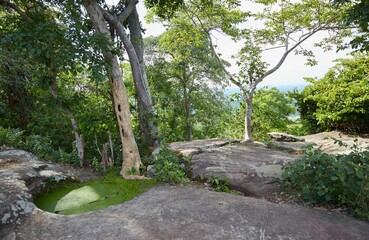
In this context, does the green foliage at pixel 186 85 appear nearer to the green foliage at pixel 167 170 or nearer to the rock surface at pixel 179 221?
the green foliage at pixel 167 170

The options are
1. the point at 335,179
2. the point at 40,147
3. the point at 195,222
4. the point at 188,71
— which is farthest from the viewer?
the point at 188,71

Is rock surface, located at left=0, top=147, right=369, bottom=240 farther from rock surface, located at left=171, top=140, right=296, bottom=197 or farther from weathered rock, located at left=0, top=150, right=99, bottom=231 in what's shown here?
rock surface, located at left=171, top=140, right=296, bottom=197

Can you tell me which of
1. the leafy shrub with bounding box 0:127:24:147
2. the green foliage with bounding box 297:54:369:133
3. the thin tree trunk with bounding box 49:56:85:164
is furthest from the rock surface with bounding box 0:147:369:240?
the green foliage with bounding box 297:54:369:133

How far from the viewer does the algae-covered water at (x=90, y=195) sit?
360 cm

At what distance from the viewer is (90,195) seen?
3994mm

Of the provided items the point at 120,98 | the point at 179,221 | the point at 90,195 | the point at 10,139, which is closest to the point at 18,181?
the point at 90,195

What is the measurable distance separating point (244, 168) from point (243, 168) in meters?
0.02

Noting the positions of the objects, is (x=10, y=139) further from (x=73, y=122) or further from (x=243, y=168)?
(x=243, y=168)

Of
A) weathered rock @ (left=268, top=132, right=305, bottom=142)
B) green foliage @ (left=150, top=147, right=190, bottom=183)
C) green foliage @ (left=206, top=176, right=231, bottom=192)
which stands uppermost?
green foliage @ (left=150, top=147, right=190, bottom=183)

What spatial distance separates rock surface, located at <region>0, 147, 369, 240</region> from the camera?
2670mm

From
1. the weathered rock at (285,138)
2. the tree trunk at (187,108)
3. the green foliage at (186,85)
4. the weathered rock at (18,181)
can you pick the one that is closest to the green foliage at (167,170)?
the weathered rock at (18,181)

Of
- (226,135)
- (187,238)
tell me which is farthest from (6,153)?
(226,135)

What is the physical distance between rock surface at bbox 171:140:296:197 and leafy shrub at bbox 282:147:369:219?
0.54 metres

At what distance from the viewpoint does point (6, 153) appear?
19.6ft
